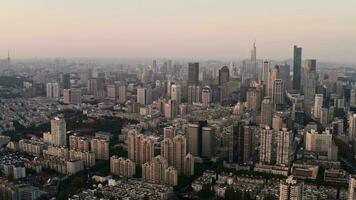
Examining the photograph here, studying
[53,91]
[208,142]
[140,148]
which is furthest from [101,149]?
[53,91]

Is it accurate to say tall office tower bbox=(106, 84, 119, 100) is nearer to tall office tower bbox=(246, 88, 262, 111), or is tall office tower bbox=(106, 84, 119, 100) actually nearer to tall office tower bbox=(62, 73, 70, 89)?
tall office tower bbox=(62, 73, 70, 89)

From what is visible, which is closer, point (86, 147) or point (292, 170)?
point (292, 170)

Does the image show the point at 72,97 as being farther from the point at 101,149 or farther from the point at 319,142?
the point at 319,142

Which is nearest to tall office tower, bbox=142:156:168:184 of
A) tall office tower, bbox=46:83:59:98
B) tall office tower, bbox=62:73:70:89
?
tall office tower, bbox=46:83:59:98

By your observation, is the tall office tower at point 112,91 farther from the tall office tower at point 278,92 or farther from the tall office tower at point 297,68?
the tall office tower at point 297,68

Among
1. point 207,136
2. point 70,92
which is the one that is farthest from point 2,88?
point 207,136

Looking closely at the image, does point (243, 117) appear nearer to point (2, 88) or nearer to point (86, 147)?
point (86, 147)
